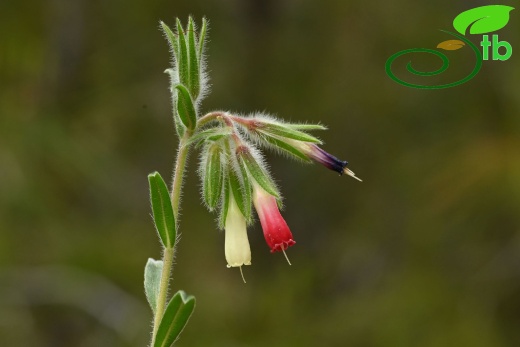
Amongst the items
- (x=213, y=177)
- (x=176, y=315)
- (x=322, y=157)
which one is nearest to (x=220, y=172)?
(x=213, y=177)

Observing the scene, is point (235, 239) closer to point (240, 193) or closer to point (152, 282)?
point (240, 193)

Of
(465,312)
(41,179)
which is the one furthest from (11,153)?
(465,312)

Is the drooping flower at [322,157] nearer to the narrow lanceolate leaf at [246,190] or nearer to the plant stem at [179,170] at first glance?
the narrow lanceolate leaf at [246,190]

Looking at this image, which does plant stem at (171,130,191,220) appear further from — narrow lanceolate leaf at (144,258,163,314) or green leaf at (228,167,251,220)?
narrow lanceolate leaf at (144,258,163,314)

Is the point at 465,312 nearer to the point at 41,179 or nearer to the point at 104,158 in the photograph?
the point at 104,158

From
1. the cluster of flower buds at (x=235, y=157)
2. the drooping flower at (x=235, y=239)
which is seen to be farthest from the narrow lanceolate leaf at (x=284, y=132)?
the drooping flower at (x=235, y=239)

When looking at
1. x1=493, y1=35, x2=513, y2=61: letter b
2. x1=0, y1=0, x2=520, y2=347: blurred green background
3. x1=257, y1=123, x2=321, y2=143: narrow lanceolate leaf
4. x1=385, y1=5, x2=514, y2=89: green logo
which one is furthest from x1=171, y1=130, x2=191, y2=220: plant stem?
x1=0, y1=0, x2=520, y2=347: blurred green background
